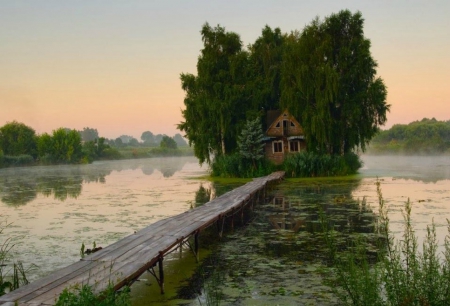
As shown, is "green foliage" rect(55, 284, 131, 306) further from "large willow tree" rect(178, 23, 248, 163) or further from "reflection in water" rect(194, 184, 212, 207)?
"large willow tree" rect(178, 23, 248, 163)

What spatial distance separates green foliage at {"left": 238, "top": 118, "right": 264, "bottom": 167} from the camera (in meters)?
35.8

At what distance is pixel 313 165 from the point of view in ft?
111

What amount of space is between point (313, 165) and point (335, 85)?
21.2ft

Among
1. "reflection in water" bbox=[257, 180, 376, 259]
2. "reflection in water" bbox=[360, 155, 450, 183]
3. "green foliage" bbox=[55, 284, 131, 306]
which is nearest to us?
"green foliage" bbox=[55, 284, 131, 306]

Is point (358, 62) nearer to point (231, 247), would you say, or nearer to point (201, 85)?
point (201, 85)

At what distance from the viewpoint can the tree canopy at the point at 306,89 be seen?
35.0 meters

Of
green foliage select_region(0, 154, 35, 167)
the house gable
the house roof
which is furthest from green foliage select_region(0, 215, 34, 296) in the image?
green foliage select_region(0, 154, 35, 167)

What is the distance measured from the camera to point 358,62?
34844 millimetres

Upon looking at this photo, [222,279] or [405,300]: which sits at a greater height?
[405,300]

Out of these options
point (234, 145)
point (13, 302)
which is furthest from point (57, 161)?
point (13, 302)

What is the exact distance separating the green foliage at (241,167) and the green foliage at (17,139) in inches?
2300

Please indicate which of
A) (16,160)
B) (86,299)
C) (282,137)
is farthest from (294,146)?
(16,160)

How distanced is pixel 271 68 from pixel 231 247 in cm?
3399

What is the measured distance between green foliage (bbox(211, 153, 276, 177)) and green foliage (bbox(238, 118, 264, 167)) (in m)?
0.41
